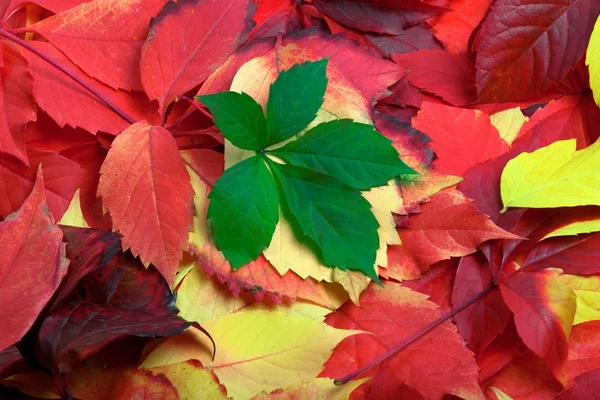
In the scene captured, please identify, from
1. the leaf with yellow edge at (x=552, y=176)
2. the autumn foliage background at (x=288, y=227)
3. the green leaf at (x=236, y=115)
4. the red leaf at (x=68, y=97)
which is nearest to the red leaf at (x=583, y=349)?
the autumn foliage background at (x=288, y=227)

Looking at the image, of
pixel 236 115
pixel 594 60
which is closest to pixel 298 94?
pixel 236 115

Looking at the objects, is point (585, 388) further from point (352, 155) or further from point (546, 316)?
point (352, 155)

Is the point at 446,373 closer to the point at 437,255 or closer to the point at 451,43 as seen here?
the point at 437,255

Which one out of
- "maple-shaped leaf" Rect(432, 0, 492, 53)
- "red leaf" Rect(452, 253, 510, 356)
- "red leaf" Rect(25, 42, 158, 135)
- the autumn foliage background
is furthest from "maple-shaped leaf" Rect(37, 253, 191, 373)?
"maple-shaped leaf" Rect(432, 0, 492, 53)

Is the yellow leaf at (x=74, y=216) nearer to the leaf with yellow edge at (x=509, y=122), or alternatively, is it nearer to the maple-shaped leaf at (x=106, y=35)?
the maple-shaped leaf at (x=106, y=35)

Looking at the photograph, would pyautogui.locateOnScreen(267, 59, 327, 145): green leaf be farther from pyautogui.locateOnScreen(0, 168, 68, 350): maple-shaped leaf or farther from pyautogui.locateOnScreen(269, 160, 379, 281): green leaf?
pyautogui.locateOnScreen(0, 168, 68, 350): maple-shaped leaf

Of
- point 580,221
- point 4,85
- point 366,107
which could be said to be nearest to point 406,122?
point 366,107
